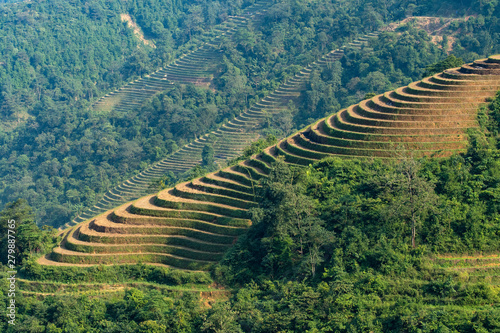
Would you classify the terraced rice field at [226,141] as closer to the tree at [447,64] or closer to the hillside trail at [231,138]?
the hillside trail at [231,138]

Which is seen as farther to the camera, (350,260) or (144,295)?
(144,295)

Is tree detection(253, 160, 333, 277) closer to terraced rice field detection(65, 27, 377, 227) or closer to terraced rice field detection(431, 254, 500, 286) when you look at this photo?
terraced rice field detection(431, 254, 500, 286)

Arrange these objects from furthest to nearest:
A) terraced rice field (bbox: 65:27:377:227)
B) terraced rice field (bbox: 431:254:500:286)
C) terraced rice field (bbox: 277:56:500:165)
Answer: terraced rice field (bbox: 65:27:377:227), terraced rice field (bbox: 277:56:500:165), terraced rice field (bbox: 431:254:500:286)

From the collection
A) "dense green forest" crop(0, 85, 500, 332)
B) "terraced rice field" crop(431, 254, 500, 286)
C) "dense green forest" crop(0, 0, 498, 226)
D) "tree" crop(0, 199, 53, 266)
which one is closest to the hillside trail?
"dense green forest" crop(0, 0, 498, 226)

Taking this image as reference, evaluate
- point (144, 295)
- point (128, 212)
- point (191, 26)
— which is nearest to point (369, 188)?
point (144, 295)

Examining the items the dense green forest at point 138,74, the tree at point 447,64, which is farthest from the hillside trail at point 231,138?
the tree at point 447,64

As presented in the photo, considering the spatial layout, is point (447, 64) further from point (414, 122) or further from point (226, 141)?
point (226, 141)

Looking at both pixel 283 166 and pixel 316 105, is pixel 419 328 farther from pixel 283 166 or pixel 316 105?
pixel 316 105

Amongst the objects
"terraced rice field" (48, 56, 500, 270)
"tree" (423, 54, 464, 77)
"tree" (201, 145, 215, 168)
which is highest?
"tree" (423, 54, 464, 77)
